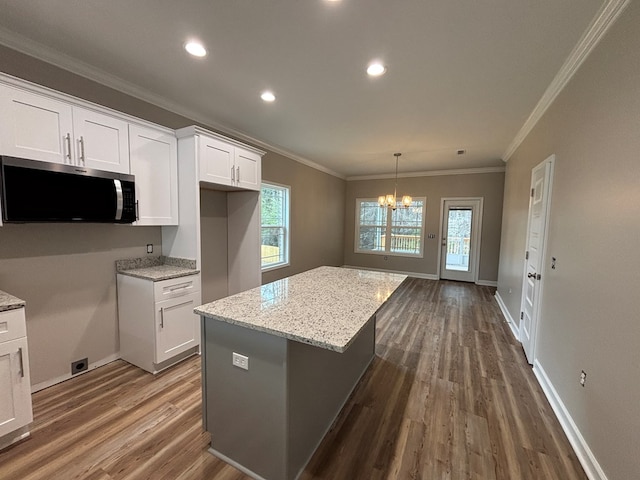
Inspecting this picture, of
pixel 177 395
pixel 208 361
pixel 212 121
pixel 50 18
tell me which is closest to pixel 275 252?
pixel 212 121

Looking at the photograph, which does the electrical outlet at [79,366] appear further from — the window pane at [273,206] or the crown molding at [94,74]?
the window pane at [273,206]

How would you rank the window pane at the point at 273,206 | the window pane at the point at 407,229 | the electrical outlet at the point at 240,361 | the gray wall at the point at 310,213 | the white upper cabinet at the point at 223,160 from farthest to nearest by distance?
the window pane at the point at 407,229
the gray wall at the point at 310,213
the window pane at the point at 273,206
the white upper cabinet at the point at 223,160
the electrical outlet at the point at 240,361

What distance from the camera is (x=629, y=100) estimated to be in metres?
1.46

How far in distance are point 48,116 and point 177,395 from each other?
7.62 feet

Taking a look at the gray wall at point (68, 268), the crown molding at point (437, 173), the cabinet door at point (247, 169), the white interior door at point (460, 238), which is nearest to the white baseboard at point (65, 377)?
the gray wall at point (68, 268)

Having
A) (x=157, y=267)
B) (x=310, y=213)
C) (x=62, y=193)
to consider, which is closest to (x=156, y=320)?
(x=157, y=267)

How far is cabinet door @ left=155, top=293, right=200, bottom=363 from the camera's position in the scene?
97.5 inches

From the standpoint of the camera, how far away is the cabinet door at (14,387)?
1.65 meters

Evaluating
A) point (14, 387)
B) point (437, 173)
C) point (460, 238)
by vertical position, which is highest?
point (437, 173)

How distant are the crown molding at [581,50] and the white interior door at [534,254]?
604 millimetres

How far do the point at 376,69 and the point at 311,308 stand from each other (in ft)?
6.70

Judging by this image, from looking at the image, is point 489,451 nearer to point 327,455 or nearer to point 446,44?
point 327,455

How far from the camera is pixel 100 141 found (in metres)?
2.23

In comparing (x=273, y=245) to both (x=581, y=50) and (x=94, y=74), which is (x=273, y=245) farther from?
(x=581, y=50)
